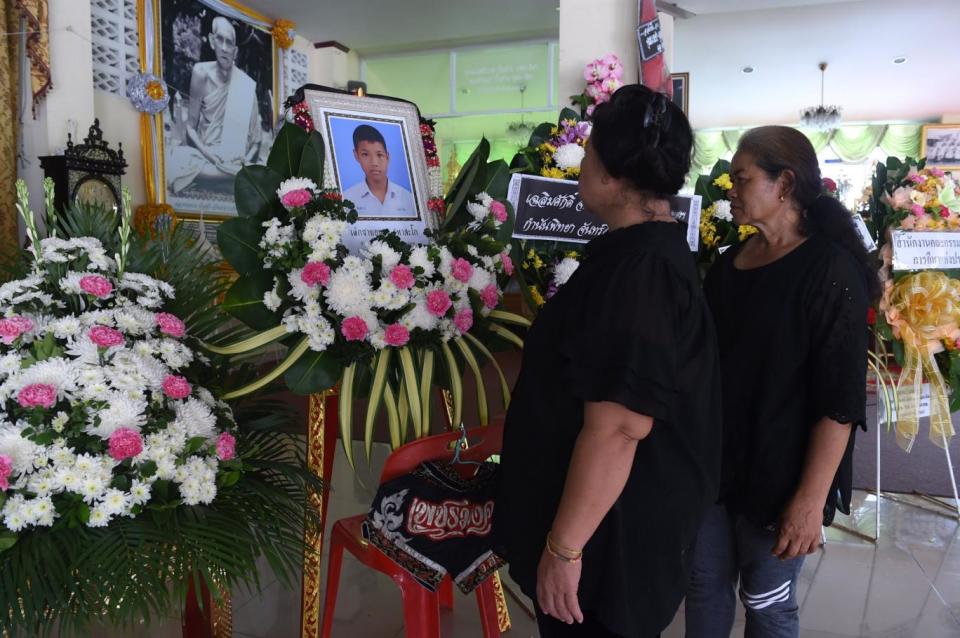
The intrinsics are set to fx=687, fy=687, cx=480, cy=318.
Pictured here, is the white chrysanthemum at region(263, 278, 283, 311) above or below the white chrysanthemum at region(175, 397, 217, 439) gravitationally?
above

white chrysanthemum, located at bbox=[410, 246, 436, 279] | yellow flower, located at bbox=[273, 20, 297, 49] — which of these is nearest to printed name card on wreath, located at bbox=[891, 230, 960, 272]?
white chrysanthemum, located at bbox=[410, 246, 436, 279]

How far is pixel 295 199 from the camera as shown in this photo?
4.83 ft

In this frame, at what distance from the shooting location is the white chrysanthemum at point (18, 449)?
1077 millimetres

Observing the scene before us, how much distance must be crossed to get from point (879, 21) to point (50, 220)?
8.44 m

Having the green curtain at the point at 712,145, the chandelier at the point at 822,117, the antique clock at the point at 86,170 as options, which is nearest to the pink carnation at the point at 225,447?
the antique clock at the point at 86,170

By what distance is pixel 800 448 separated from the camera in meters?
1.42

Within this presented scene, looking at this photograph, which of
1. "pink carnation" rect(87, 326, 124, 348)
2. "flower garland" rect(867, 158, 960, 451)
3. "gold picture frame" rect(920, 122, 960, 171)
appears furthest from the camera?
"gold picture frame" rect(920, 122, 960, 171)

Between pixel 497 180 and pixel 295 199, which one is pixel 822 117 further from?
pixel 295 199

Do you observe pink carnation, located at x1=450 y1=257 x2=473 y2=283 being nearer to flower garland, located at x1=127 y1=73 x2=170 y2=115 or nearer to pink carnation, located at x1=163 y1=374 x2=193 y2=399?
pink carnation, located at x1=163 y1=374 x2=193 y2=399

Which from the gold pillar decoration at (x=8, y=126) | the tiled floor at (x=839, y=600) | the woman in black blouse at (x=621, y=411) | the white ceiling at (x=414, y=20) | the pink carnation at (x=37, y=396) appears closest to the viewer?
the woman in black blouse at (x=621, y=411)

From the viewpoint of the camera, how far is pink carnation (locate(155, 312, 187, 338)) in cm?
131

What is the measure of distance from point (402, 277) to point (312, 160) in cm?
35

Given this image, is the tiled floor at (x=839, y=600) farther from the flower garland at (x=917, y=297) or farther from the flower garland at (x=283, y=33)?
the flower garland at (x=283, y=33)

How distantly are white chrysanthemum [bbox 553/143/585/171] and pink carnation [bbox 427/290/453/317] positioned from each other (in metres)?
1.14
